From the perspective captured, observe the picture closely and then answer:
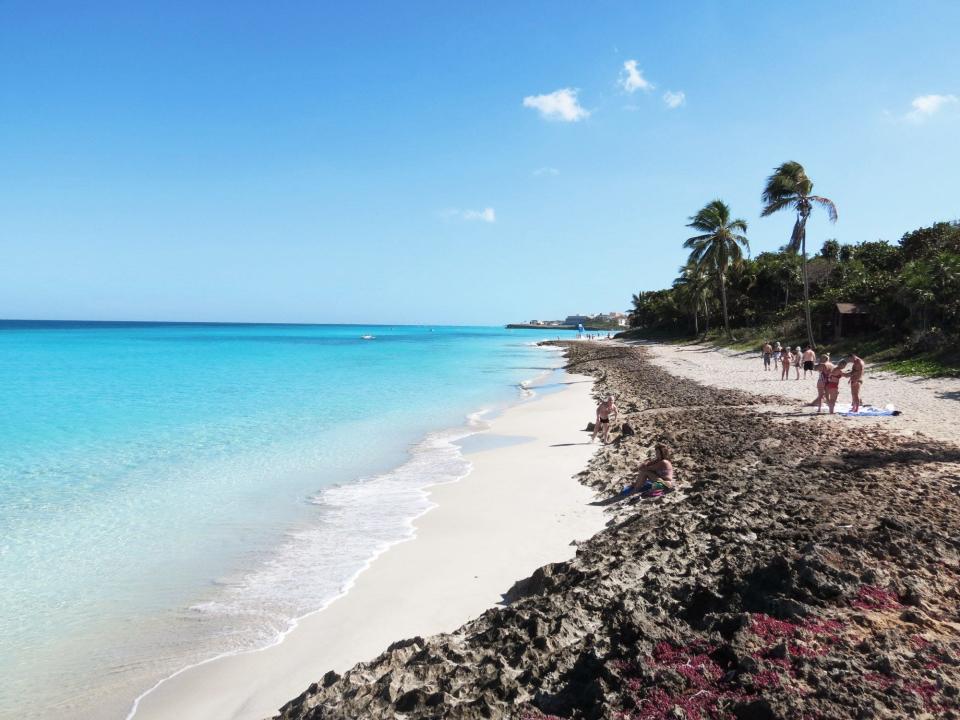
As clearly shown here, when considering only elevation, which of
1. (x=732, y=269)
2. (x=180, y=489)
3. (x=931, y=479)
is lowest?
(x=180, y=489)

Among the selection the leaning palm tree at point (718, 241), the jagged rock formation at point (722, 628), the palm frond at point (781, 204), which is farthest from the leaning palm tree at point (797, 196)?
the jagged rock formation at point (722, 628)

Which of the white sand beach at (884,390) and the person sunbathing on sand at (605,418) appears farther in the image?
the person sunbathing on sand at (605,418)

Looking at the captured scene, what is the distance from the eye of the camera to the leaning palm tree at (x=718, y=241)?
159 feet

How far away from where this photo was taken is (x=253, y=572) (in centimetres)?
741

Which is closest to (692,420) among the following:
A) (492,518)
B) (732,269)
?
(492,518)

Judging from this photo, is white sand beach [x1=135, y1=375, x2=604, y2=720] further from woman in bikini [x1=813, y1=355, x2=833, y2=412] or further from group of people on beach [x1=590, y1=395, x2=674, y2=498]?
woman in bikini [x1=813, y1=355, x2=833, y2=412]

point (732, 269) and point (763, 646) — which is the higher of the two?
point (732, 269)

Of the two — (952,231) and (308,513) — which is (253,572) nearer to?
(308,513)

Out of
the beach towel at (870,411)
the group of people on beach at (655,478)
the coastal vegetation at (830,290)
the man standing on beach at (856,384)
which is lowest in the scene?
the group of people on beach at (655,478)

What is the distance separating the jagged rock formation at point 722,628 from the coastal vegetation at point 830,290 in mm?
19111

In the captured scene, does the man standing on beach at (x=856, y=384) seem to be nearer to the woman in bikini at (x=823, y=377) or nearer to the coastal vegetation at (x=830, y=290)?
the woman in bikini at (x=823, y=377)

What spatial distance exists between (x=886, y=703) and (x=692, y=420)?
1214cm

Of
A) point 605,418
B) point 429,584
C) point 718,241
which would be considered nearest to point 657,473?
point 429,584

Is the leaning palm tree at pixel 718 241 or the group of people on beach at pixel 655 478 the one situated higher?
the leaning palm tree at pixel 718 241
